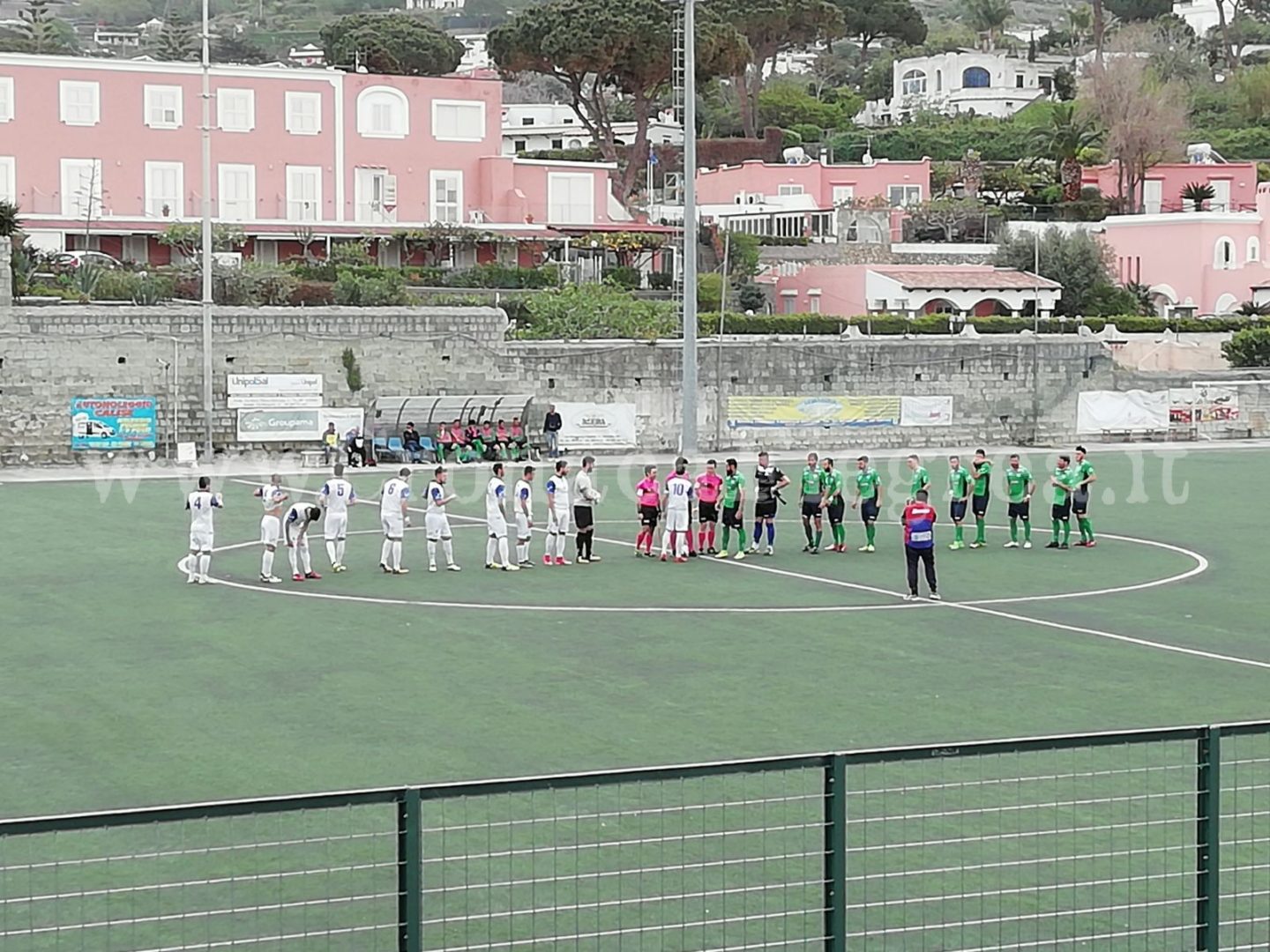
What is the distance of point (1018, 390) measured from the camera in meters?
53.7

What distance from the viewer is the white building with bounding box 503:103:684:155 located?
119m

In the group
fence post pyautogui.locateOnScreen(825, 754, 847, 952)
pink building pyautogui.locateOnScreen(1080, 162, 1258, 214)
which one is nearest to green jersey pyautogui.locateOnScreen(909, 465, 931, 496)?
fence post pyautogui.locateOnScreen(825, 754, 847, 952)

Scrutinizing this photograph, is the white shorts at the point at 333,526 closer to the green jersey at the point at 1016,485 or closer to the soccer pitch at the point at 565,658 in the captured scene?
the soccer pitch at the point at 565,658

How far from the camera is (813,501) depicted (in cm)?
2939

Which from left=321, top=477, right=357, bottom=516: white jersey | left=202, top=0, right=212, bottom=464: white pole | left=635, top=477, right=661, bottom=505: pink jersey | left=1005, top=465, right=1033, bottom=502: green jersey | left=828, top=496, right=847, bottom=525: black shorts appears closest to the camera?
left=321, top=477, right=357, bottom=516: white jersey

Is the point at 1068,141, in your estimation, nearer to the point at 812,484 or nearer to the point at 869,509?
the point at 869,509

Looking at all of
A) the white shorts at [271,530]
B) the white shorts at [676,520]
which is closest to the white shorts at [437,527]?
the white shorts at [271,530]

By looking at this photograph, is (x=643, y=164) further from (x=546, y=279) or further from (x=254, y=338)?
(x=254, y=338)

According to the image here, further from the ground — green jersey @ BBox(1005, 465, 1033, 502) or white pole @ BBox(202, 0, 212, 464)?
white pole @ BBox(202, 0, 212, 464)

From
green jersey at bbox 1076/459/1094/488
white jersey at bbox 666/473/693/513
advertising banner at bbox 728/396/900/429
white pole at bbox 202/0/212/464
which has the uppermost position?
white pole at bbox 202/0/212/464

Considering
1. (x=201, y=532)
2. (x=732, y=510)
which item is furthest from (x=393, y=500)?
(x=732, y=510)

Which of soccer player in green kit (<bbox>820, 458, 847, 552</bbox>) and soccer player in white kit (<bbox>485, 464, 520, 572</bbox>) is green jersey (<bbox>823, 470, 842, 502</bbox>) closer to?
soccer player in green kit (<bbox>820, 458, 847, 552</bbox>)

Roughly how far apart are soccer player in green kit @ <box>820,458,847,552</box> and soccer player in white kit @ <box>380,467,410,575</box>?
6.45 metres

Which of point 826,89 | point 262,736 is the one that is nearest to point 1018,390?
point 262,736
